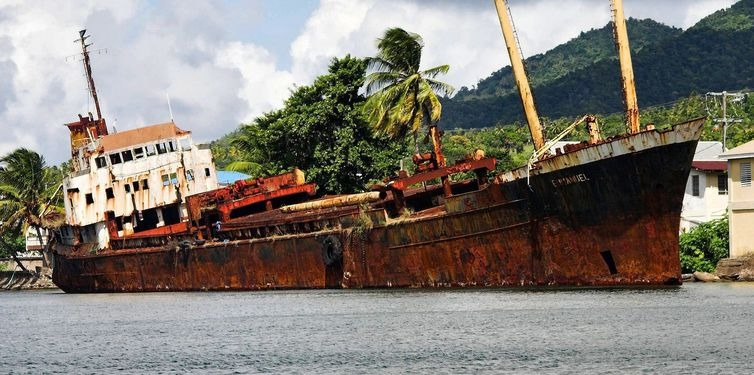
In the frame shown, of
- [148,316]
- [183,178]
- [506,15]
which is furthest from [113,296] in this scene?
[506,15]

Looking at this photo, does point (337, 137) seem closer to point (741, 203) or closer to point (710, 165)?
point (710, 165)

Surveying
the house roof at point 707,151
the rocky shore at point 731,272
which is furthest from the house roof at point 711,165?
the rocky shore at point 731,272

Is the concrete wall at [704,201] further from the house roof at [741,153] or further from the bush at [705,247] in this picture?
the house roof at [741,153]

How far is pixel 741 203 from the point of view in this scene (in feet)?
138

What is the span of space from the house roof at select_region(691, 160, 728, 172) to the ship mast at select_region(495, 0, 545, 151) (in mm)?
11666

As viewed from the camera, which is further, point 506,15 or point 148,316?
point 506,15

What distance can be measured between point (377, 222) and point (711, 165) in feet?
63.7

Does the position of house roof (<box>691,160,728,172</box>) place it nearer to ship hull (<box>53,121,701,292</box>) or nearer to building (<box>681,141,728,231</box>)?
building (<box>681,141,728,231</box>)

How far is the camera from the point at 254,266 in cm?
5028

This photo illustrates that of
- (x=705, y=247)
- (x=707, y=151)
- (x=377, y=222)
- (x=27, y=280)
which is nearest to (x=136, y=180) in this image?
(x=377, y=222)

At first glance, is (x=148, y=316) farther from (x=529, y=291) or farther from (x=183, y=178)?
(x=183, y=178)

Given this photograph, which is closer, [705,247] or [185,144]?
[705,247]

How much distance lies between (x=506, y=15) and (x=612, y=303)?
57.6ft

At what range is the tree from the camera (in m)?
65.3
